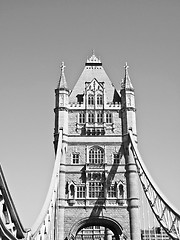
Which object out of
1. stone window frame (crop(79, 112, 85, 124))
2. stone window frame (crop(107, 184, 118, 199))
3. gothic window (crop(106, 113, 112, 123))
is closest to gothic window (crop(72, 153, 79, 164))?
stone window frame (crop(79, 112, 85, 124))

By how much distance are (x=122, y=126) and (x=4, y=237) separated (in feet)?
93.5

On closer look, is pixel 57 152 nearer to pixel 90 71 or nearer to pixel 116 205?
pixel 116 205

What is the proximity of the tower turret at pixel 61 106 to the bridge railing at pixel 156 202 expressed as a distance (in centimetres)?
684

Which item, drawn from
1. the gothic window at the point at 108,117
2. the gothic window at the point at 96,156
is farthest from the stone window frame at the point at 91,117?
the gothic window at the point at 96,156

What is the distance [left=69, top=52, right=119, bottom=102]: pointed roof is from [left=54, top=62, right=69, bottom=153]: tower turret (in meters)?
1.37

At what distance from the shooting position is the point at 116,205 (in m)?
35.1

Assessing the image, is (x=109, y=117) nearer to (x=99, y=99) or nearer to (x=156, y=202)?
(x=99, y=99)

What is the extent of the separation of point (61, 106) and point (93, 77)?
6644mm

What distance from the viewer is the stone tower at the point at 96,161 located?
34688 millimetres

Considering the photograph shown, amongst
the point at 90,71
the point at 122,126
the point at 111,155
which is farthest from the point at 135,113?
the point at 90,71

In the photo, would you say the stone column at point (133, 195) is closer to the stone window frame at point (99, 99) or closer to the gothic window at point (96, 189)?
the gothic window at point (96, 189)

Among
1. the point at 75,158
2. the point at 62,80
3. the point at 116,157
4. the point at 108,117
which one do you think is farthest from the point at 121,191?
the point at 62,80

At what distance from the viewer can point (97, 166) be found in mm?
36719

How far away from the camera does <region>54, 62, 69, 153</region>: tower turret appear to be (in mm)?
38338
